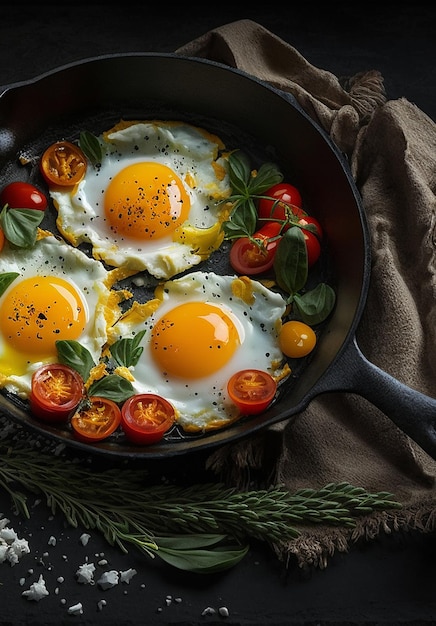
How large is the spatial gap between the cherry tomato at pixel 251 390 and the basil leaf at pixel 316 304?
0.31 metres

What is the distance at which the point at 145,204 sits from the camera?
3832mm

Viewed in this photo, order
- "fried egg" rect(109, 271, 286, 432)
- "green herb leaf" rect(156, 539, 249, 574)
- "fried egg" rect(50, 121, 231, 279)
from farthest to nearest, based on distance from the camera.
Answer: "fried egg" rect(50, 121, 231, 279) < "fried egg" rect(109, 271, 286, 432) < "green herb leaf" rect(156, 539, 249, 574)

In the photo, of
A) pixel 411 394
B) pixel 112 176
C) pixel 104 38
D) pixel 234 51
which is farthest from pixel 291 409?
pixel 104 38

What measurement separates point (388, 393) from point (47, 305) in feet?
4.54

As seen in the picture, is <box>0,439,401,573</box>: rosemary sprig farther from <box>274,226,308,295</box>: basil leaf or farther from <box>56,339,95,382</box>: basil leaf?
<box>274,226,308,295</box>: basil leaf

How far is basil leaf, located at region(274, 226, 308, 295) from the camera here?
11.8ft

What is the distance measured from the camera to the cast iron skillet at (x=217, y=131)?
3.49 m

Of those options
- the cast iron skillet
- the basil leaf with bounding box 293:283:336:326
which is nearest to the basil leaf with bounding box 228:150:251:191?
the cast iron skillet

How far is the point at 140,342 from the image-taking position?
12.0 feet

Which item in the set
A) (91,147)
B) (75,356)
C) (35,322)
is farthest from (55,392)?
(91,147)

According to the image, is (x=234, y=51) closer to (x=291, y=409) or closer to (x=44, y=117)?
(x=44, y=117)

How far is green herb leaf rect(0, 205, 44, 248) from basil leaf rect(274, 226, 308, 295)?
0.99 metres

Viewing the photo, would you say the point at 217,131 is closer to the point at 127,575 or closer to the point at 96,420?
the point at 96,420

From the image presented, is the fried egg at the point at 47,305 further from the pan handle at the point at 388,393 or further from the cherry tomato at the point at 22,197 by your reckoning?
the pan handle at the point at 388,393
